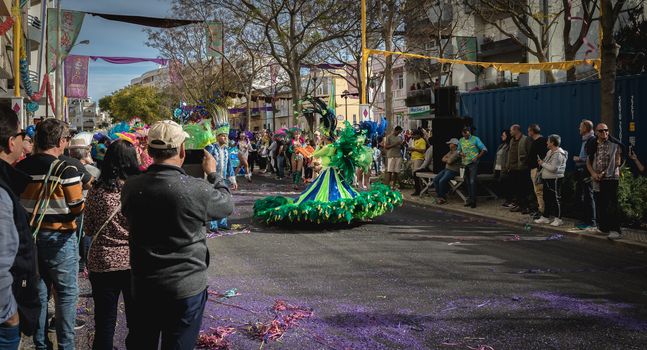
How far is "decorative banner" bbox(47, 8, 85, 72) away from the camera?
80.8 feet

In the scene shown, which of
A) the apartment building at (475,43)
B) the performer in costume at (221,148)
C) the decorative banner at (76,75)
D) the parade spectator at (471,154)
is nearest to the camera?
the performer in costume at (221,148)

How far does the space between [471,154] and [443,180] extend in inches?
43.5

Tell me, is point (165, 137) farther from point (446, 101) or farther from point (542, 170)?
point (446, 101)

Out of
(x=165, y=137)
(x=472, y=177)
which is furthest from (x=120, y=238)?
(x=472, y=177)

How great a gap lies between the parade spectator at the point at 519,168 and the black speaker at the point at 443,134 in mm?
2835

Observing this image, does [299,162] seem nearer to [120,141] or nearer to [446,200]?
[446,200]

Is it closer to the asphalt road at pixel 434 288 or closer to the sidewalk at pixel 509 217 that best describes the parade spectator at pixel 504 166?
the sidewalk at pixel 509 217

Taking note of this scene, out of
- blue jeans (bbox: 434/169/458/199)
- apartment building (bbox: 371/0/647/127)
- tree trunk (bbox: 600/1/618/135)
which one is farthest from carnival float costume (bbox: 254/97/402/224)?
apartment building (bbox: 371/0/647/127)

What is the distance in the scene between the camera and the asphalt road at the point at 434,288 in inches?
194

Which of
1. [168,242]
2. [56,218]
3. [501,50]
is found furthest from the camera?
[501,50]

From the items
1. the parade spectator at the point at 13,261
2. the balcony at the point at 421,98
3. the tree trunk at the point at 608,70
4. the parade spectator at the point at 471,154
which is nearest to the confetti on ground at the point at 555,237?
the tree trunk at the point at 608,70

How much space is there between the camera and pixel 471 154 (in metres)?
13.4

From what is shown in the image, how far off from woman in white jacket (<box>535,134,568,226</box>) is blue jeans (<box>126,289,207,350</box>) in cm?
884

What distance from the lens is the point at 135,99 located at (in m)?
79.8
